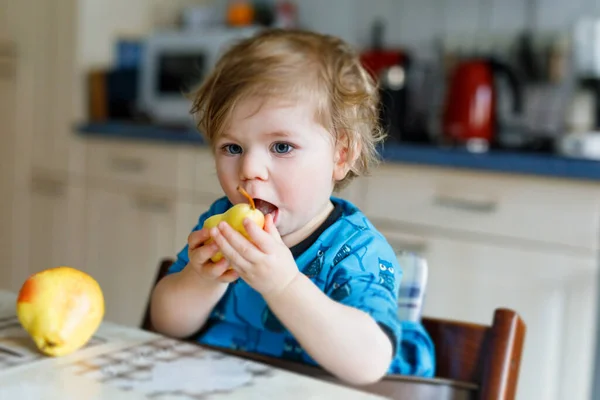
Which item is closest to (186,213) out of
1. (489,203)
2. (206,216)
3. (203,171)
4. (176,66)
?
(203,171)

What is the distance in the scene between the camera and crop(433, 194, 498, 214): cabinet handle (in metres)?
1.43

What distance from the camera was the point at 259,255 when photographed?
460 mm

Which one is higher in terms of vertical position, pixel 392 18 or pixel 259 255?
pixel 392 18

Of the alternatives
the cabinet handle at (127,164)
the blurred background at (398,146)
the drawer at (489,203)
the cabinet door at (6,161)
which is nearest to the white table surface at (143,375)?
the blurred background at (398,146)

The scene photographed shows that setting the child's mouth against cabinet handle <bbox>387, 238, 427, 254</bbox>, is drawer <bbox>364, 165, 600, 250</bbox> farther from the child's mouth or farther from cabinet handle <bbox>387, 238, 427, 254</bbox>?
the child's mouth

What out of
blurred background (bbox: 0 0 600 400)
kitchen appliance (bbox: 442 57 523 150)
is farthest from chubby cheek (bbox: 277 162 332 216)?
kitchen appliance (bbox: 442 57 523 150)

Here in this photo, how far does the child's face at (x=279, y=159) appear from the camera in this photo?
0.47 metres

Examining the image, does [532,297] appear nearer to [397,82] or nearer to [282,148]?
[397,82]

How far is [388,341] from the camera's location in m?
0.50

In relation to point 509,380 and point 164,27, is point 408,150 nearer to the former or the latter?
point 509,380

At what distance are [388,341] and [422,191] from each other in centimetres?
102

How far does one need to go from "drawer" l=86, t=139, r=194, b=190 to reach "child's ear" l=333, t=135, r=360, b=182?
4.45 ft

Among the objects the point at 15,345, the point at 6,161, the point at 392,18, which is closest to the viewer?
the point at 15,345

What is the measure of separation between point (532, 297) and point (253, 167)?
41.2 inches
